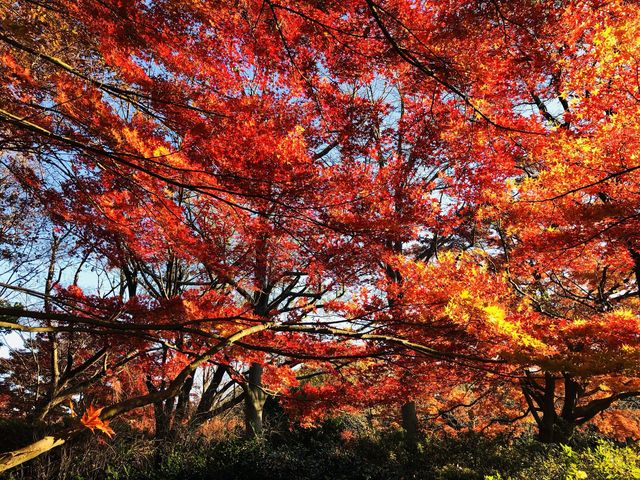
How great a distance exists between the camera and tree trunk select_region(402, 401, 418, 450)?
1070cm

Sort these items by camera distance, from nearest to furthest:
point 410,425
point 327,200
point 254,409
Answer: point 327,200
point 254,409
point 410,425

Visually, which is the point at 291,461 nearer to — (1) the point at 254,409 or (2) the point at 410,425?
(1) the point at 254,409

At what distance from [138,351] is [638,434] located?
13.2 metres

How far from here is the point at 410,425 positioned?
11.0 m

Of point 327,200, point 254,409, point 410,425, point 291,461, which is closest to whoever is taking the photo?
point 327,200

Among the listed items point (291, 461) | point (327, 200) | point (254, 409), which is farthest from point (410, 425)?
point (327, 200)

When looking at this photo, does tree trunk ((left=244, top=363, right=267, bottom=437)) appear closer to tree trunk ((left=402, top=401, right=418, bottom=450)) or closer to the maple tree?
the maple tree

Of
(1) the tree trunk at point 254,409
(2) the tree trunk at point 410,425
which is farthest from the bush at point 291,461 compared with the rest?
(1) the tree trunk at point 254,409

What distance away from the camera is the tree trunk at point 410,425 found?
10.7m

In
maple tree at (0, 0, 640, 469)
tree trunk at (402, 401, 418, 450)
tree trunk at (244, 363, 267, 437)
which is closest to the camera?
maple tree at (0, 0, 640, 469)

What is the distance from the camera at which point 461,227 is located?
34.1 feet

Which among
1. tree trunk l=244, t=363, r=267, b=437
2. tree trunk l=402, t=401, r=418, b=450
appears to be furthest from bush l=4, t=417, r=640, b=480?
tree trunk l=244, t=363, r=267, b=437

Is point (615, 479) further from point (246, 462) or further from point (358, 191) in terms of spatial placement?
point (246, 462)

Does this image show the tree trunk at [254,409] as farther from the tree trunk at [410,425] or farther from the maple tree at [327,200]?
the tree trunk at [410,425]
